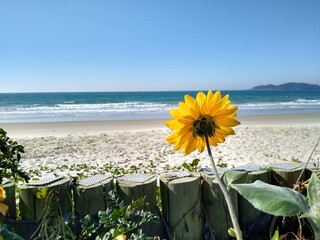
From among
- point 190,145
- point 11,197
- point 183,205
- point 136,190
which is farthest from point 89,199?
point 190,145

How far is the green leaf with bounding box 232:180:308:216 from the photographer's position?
60 centimetres

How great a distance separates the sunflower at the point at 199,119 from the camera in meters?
0.90

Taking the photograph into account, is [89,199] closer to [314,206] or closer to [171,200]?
[171,200]

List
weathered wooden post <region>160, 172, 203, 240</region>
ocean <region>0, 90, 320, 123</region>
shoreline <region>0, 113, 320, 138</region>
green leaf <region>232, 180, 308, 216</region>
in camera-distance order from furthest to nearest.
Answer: ocean <region>0, 90, 320, 123</region>
shoreline <region>0, 113, 320, 138</region>
weathered wooden post <region>160, 172, 203, 240</region>
green leaf <region>232, 180, 308, 216</region>

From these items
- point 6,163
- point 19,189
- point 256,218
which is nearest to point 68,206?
point 19,189

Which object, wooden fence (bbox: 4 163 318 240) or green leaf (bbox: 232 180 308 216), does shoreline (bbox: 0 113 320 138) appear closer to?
wooden fence (bbox: 4 163 318 240)

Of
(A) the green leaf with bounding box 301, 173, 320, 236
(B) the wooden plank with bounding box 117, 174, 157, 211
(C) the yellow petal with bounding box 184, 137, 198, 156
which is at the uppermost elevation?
(C) the yellow petal with bounding box 184, 137, 198, 156

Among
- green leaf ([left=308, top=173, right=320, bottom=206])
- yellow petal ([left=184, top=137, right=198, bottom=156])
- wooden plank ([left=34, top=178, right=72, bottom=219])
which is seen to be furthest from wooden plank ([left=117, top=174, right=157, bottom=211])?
green leaf ([left=308, top=173, right=320, bottom=206])

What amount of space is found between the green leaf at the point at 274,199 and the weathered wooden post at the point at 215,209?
158cm

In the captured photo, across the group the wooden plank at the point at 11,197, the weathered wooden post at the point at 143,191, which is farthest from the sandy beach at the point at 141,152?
the wooden plank at the point at 11,197

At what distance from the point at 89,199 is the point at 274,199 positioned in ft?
5.52

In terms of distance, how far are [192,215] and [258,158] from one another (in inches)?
208

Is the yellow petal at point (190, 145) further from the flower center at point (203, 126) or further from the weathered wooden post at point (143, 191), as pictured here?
the weathered wooden post at point (143, 191)

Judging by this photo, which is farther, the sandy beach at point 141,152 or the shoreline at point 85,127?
the shoreline at point 85,127
